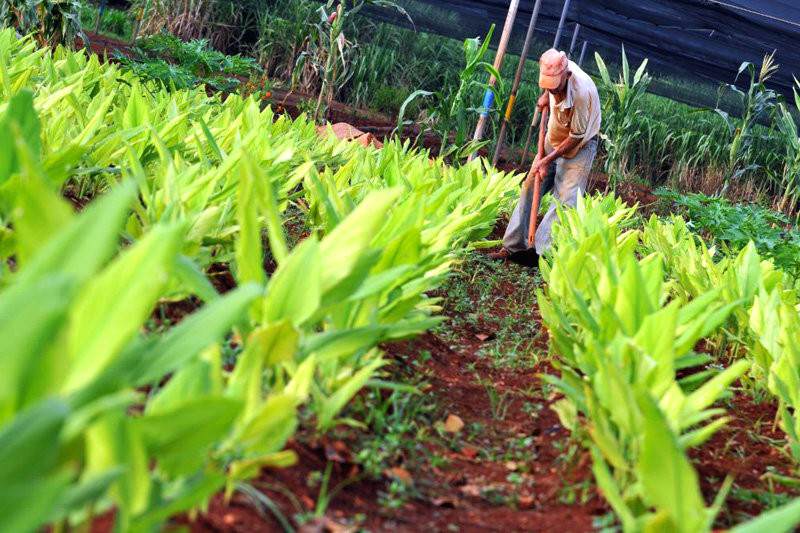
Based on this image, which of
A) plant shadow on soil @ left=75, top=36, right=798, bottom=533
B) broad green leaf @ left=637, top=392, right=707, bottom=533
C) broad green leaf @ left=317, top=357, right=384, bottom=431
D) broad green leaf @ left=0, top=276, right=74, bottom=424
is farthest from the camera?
broad green leaf @ left=317, top=357, right=384, bottom=431

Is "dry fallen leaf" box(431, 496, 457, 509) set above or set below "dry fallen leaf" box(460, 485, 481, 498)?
above

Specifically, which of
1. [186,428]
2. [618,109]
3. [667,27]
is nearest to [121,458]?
[186,428]

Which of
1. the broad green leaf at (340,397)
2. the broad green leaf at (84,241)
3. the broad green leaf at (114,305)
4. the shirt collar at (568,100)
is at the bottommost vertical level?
the broad green leaf at (340,397)

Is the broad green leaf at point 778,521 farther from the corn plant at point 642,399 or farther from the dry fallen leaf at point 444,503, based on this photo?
the dry fallen leaf at point 444,503

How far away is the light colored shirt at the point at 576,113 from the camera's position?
5.80 meters

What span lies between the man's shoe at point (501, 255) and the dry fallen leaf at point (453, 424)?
3389 mm

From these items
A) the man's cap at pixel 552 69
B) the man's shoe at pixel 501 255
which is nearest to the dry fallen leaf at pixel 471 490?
the man's shoe at pixel 501 255

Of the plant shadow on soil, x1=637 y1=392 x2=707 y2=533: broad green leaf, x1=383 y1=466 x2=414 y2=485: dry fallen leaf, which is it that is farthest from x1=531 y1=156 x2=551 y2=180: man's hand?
x1=637 y1=392 x2=707 y2=533: broad green leaf

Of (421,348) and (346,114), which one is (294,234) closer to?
(421,348)

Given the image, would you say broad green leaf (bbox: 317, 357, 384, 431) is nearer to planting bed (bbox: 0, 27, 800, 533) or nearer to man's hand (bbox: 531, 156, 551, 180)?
planting bed (bbox: 0, 27, 800, 533)

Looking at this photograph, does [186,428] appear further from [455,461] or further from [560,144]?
[560,144]

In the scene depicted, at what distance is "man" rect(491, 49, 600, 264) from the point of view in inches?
225

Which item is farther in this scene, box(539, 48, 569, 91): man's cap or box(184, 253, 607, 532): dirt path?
box(539, 48, 569, 91): man's cap

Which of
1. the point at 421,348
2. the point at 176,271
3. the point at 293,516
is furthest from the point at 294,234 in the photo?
the point at 293,516
